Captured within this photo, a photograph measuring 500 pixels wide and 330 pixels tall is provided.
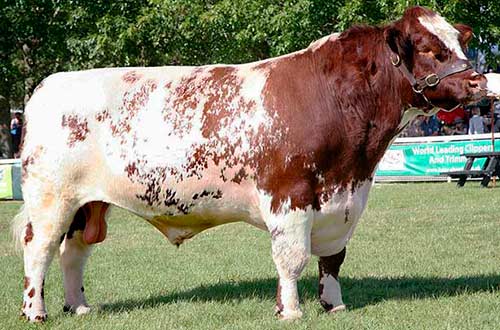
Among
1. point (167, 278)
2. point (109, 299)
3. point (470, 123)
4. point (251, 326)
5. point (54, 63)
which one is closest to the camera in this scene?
point (251, 326)

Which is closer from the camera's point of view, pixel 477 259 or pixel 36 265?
pixel 36 265

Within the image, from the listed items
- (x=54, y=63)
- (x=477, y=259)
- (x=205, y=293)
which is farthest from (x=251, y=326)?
(x=54, y=63)

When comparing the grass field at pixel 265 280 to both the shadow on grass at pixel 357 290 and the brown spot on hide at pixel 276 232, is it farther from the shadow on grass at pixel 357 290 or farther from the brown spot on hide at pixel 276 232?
the brown spot on hide at pixel 276 232

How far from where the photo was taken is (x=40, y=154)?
714cm

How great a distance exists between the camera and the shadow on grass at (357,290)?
770 cm

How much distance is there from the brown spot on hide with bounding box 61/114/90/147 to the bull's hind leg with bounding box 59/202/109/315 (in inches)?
25.9

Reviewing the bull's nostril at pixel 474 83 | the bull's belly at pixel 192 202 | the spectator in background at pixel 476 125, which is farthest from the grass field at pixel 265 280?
the spectator in background at pixel 476 125

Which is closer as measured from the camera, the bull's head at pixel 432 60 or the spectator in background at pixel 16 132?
the bull's head at pixel 432 60

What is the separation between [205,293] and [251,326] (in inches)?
67.8

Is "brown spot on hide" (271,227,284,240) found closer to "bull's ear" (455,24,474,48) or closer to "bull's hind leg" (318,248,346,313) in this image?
"bull's hind leg" (318,248,346,313)

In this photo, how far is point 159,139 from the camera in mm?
6906

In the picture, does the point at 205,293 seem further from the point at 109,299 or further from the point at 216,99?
the point at 216,99

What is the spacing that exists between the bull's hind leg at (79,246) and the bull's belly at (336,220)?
187 cm

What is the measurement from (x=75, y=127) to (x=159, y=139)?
73 cm
